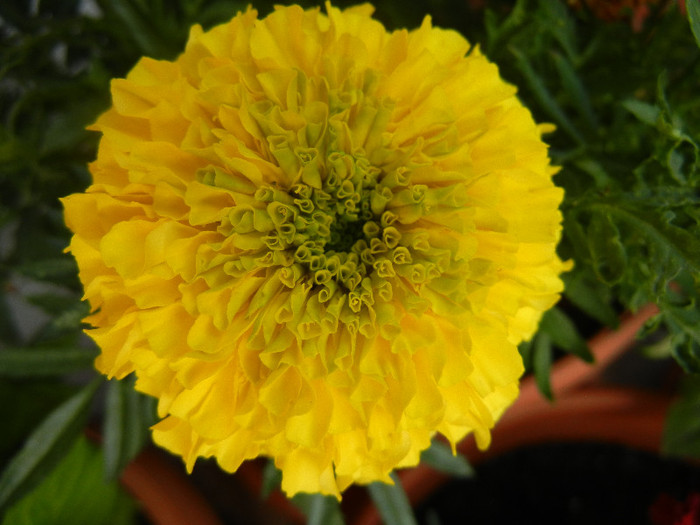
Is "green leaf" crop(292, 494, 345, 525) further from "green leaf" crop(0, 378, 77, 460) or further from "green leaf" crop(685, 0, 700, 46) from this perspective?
"green leaf" crop(685, 0, 700, 46)

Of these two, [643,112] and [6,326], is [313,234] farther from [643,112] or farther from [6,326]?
[6,326]

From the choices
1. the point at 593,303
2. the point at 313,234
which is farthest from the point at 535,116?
the point at 313,234

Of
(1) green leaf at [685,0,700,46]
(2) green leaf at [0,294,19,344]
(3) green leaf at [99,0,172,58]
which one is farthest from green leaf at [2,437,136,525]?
(1) green leaf at [685,0,700,46]

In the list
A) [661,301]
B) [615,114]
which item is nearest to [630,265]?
[661,301]

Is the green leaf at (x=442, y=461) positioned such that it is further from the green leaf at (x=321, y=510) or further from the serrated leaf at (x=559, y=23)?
the serrated leaf at (x=559, y=23)

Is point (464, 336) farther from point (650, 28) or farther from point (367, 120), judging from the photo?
point (650, 28)

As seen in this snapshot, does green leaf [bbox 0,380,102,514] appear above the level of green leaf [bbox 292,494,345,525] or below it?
below

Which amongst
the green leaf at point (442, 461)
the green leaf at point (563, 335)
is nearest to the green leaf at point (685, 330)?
the green leaf at point (563, 335)
